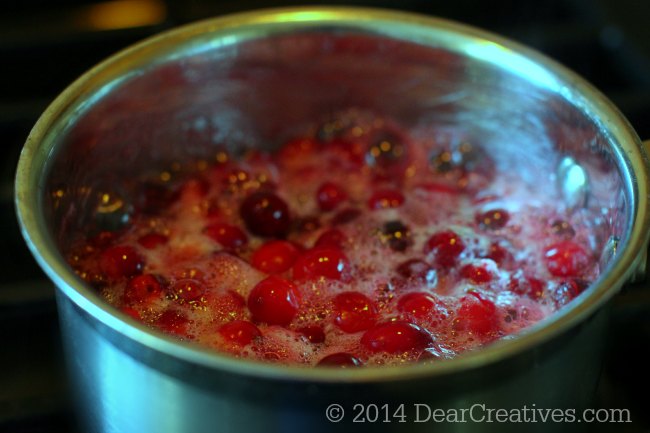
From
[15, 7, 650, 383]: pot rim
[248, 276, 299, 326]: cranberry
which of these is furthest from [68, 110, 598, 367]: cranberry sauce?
[15, 7, 650, 383]: pot rim

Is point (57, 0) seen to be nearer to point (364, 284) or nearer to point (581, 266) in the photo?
point (364, 284)

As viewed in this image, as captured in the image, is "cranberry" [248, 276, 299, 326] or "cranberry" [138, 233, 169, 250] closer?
"cranberry" [248, 276, 299, 326]

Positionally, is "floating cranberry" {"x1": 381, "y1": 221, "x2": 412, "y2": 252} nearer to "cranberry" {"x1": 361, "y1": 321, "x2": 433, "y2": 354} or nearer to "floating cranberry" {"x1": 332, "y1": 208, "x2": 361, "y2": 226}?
"floating cranberry" {"x1": 332, "y1": 208, "x2": 361, "y2": 226}

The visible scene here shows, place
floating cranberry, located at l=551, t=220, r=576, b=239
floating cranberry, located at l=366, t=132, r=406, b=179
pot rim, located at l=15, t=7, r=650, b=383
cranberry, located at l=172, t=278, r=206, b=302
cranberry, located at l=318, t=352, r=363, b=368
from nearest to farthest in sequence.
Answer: pot rim, located at l=15, t=7, r=650, b=383 → cranberry, located at l=318, t=352, r=363, b=368 → cranberry, located at l=172, t=278, r=206, b=302 → floating cranberry, located at l=551, t=220, r=576, b=239 → floating cranberry, located at l=366, t=132, r=406, b=179

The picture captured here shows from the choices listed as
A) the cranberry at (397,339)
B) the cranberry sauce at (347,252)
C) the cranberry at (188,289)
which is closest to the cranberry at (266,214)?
the cranberry sauce at (347,252)

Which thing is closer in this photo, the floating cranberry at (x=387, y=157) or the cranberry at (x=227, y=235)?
the cranberry at (x=227, y=235)

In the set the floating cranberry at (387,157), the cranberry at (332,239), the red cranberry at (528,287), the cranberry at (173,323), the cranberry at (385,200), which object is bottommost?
the cranberry at (173,323)

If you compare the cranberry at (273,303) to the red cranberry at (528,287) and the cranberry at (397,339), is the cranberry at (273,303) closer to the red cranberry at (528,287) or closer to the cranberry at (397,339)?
the cranberry at (397,339)

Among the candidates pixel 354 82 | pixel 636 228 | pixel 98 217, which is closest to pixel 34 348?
pixel 98 217
